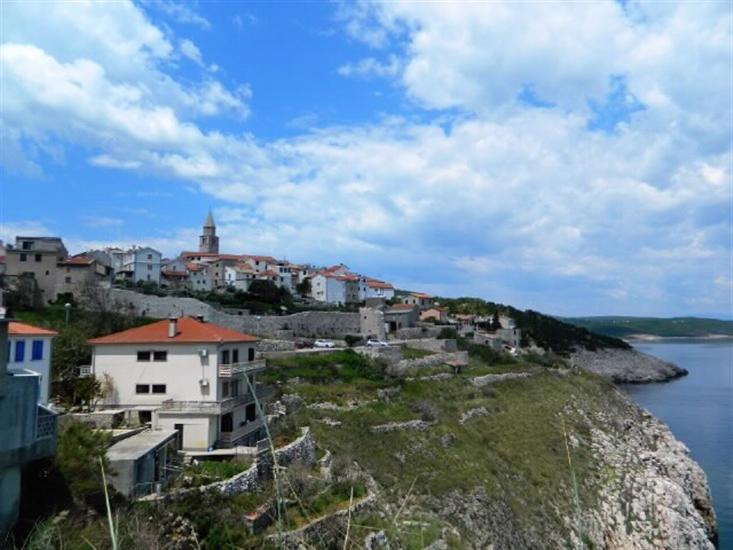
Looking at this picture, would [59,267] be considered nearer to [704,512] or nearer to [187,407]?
[187,407]

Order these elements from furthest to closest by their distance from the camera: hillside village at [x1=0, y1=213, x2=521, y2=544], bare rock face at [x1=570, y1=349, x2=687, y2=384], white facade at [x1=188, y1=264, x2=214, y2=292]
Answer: bare rock face at [x1=570, y1=349, x2=687, y2=384], white facade at [x1=188, y1=264, x2=214, y2=292], hillside village at [x1=0, y1=213, x2=521, y2=544]

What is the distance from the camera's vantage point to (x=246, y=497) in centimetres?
1755

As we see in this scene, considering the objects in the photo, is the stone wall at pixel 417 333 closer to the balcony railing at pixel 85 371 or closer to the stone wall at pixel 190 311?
the stone wall at pixel 190 311

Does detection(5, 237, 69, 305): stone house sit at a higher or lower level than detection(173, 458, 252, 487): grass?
higher

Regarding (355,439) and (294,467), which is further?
(355,439)

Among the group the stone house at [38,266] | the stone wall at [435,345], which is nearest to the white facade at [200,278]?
the stone house at [38,266]

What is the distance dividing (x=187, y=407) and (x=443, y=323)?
58657 millimetres

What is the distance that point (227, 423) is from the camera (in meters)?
23.0

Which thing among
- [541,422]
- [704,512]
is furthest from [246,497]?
[704,512]

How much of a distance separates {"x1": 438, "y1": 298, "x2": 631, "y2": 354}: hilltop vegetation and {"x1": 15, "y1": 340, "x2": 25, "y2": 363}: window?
254ft

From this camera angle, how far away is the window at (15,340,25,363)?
20906mm

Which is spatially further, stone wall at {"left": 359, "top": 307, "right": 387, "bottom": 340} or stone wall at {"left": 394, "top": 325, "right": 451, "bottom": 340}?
stone wall at {"left": 394, "top": 325, "right": 451, "bottom": 340}

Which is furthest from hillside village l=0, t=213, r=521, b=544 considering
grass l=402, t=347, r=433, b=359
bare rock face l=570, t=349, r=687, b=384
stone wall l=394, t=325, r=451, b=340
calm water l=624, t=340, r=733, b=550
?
bare rock face l=570, t=349, r=687, b=384

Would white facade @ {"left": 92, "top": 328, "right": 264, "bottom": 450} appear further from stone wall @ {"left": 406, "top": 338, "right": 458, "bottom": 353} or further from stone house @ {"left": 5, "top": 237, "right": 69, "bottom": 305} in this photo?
stone wall @ {"left": 406, "top": 338, "right": 458, "bottom": 353}
